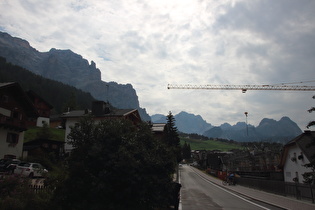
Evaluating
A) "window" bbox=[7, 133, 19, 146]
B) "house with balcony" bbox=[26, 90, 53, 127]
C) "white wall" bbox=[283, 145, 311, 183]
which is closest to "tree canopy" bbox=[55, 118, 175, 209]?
"window" bbox=[7, 133, 19, 146]

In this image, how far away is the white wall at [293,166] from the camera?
33.7 m

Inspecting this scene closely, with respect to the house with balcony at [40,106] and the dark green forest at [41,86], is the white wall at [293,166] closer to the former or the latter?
the house with balcony at [40,106]

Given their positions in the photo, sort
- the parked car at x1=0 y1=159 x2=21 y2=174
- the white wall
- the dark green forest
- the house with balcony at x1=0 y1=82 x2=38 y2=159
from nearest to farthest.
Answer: the parked car at x1=0 y1=159 x2=21 y2=174, the house with balcony at x1=0 y1=82 x2=38 y2=159, the white wall, the dark green forest

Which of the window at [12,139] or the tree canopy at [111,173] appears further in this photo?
the window at [12,139]

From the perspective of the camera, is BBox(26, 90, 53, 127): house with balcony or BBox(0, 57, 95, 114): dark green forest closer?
BBox(26, 90, 53, 127): house with balcony

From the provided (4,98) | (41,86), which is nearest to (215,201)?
(4,98)

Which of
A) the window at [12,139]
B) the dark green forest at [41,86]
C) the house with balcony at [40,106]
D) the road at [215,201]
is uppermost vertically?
the dark green forest at [41,86]

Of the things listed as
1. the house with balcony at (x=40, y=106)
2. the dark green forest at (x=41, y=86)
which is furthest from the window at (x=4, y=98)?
the dark green forest at (x=41, y=86)

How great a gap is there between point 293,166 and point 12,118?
3753 centimetres

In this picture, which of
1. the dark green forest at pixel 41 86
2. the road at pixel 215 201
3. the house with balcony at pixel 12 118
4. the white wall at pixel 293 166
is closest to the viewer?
the road at pixel 215 201

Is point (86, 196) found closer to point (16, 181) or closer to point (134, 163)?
point (134, 163)

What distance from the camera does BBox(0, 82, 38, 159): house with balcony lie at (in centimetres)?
3095

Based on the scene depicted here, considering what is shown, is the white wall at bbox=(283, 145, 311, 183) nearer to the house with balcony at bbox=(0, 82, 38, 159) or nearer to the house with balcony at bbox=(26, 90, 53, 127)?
the house with balcony at bbox=(0, 82, 38, 159)

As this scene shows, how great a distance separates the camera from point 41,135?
4594 cm
